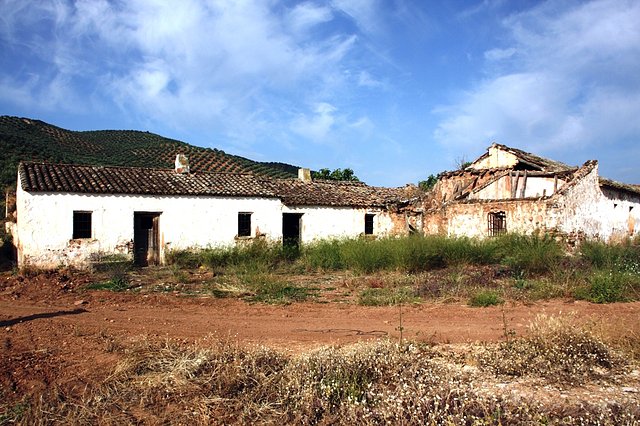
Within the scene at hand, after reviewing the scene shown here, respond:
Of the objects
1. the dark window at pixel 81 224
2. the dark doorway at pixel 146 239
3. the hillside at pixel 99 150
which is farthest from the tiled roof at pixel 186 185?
the hillside at pixel 99 150

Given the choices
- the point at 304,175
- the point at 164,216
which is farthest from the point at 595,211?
the point at 164,216

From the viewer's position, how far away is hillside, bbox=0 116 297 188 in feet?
102

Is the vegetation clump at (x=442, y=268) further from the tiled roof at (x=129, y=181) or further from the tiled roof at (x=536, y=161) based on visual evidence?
the tiled roof at (x=536, y=161)

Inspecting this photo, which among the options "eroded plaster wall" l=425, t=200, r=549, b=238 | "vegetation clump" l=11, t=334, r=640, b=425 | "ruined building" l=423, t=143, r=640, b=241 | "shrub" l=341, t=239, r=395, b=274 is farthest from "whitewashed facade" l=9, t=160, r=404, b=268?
"vegetation clump" l=11, t=334, r=640, b=425

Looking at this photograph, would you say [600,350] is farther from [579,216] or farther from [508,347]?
[579,216]

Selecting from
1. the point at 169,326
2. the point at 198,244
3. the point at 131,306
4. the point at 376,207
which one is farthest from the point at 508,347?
the point at 376,207

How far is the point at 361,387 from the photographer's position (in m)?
4.67

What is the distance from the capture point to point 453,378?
4797 mm

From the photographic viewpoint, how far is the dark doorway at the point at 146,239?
17359mm

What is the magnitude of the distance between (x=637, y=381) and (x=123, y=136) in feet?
158

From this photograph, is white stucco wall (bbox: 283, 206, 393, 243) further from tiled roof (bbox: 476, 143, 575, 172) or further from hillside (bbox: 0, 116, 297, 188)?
hillside (bbox: 0, 116, 297, 188)

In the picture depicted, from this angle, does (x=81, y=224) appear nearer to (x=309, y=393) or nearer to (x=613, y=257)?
(x=309, y=393)

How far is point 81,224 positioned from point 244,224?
20.4 ft

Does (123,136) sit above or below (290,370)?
above
